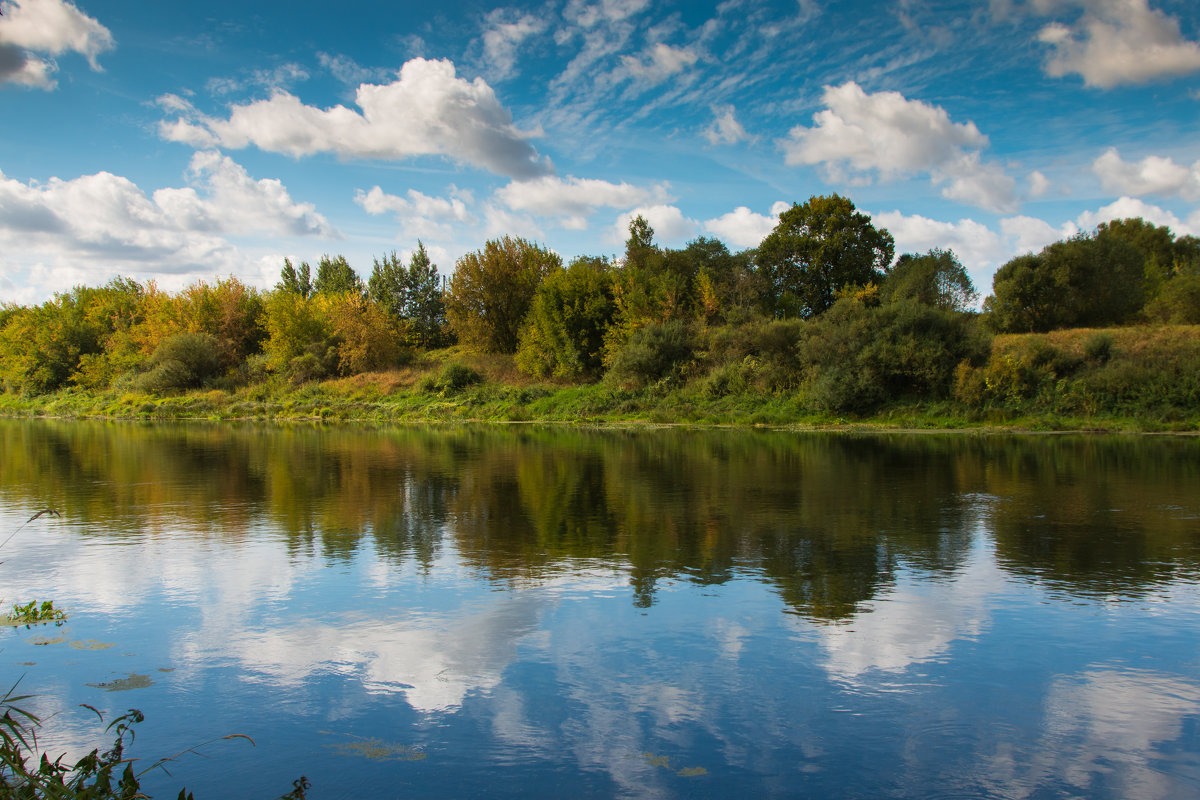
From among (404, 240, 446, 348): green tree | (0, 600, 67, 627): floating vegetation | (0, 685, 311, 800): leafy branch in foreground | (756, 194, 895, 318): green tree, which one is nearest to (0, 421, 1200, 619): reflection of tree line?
(0, 600, 67, 627): floating vegetation

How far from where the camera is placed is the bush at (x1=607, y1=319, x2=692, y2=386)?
41.6 metres

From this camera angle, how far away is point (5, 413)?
62.6 metres

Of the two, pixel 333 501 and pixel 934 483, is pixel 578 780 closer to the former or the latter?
pixel 333 501

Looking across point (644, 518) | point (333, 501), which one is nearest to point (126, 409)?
point (333, 501)

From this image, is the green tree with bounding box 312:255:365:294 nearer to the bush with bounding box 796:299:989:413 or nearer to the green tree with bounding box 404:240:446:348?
the green tree with bounding box 404:240:446:348

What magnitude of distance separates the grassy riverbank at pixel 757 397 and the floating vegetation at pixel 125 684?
1184 inches

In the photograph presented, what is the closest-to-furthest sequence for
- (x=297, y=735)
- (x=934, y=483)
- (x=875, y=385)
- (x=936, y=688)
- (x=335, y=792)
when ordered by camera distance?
1. (x=335, y=792)
2. (x=297, y=735)
3. (x=936, y=688)
4. (x=934, y=483)
5. (x=875, y=385)

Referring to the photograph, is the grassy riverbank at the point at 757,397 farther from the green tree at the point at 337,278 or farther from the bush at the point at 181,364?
the green tree at the point at 337,278

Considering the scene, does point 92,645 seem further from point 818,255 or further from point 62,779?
point 818,255

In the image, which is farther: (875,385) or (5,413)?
(5,413)

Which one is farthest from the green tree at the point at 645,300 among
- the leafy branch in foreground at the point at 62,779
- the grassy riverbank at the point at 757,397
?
the leafy branch in foreground at the point at 62,779

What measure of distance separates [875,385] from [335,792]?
3153 centimetres

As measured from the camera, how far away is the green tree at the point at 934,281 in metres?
47.6

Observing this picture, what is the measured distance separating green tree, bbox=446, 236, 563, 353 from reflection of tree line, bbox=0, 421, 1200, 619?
29.7m
